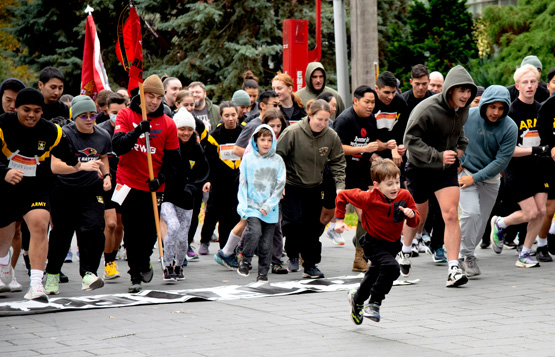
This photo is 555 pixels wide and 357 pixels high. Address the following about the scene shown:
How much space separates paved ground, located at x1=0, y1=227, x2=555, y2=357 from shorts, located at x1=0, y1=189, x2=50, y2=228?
84 centimetres

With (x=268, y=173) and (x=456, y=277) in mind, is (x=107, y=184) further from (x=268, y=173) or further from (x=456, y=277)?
(x=456, y=277)

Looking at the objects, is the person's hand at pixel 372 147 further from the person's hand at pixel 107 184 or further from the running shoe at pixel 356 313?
the running shoe at pixel 356 313

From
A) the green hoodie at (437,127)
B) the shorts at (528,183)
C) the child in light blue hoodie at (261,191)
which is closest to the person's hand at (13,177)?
the child in light blue hoodie at (261,191)

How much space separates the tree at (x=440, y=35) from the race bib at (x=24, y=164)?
1686 centimetres

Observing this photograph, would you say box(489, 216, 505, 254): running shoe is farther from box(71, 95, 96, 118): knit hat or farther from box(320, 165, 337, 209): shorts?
box(71, 95, 96, 118): knit hat

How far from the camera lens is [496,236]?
11328 mm

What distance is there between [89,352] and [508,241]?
7500 millimetres

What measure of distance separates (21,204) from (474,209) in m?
4.64

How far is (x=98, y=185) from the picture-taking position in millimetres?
9469

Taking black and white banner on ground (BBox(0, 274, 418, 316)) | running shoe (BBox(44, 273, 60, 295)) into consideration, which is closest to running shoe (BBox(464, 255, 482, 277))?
black and white banner on ground (BBox(0, 274, 418, 316))

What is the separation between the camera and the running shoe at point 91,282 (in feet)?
29.6

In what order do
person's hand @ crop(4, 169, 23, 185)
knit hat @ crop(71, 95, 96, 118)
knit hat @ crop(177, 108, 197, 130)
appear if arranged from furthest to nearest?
knit hat @ crop(177, 108, 197, 130)
knit hat @ crop(71, 95, 96, 118)
person's hand @ crop(4, 169, 23, 185)

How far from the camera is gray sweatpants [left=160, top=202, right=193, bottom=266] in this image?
31.2ft

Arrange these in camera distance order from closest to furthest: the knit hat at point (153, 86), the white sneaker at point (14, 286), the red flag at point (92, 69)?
the knit hat at point (153, 86), the white sneaker at point (14, 286), the red flag at point (92, 69)
